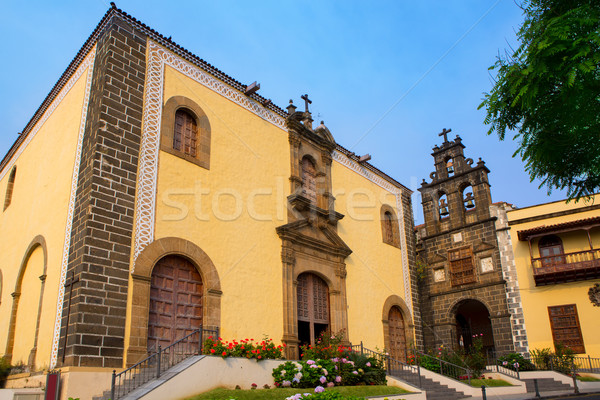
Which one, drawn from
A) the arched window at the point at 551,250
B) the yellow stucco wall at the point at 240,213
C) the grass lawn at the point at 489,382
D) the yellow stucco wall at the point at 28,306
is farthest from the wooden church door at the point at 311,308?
the arched window at the point at 551,250

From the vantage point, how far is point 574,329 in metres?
19.2

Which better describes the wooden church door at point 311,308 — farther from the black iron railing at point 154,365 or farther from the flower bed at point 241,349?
the black iron railing at point 154,365

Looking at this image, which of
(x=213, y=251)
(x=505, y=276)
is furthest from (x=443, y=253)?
(x=213, y=251)

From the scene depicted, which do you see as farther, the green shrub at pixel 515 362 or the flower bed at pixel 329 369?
Result: the green shrub at pixel 515 362

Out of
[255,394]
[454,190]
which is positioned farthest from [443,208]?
[255,394]

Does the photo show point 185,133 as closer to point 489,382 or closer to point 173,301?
point 173,301

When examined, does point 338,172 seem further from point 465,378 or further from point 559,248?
point 559,248

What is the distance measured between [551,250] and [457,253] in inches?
159

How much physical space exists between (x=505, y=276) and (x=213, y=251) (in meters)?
14.2

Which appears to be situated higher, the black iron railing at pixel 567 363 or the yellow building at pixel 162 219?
the yellow building at pixel 162 219

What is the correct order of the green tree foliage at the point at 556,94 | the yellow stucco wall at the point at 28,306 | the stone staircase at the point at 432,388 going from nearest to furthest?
the green tree foliage at the point at 556,94, the yellow stucco wall at the point at 28,306, the stone staircase at the point at 432,388

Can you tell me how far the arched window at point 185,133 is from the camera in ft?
42.5

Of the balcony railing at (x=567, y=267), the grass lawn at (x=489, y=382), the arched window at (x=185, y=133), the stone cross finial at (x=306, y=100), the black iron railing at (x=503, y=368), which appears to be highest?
the stone cross finial at (x=306, y=100)

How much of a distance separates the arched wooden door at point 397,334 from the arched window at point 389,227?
110 inches
